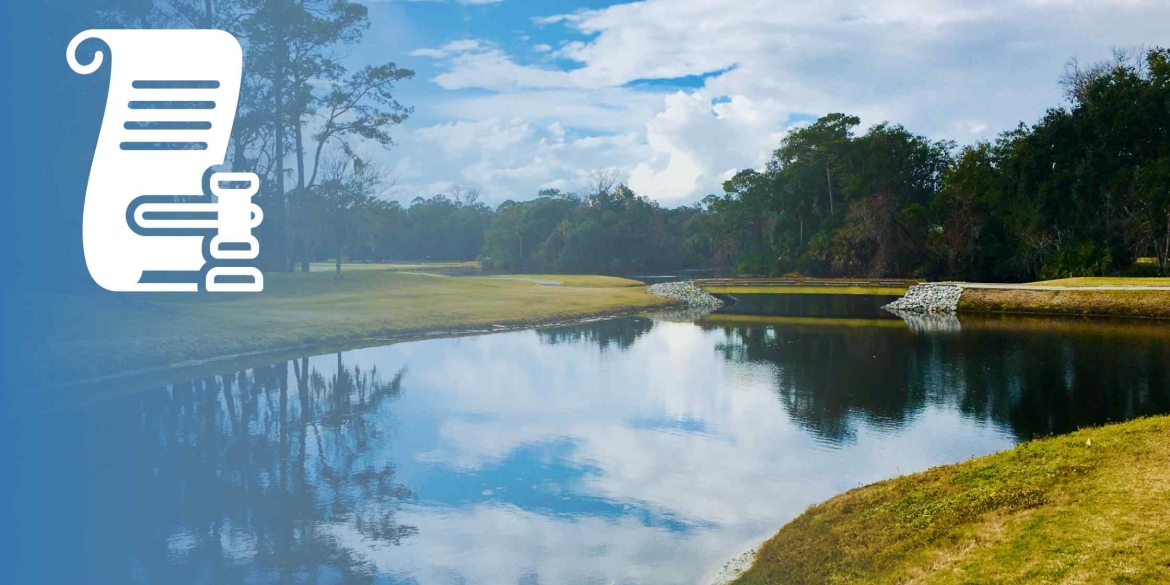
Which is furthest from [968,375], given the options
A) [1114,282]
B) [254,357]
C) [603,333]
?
[1114,282]

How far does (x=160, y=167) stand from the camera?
35094 mm

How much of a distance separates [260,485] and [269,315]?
22438 millimetres

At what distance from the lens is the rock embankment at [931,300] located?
145 feet

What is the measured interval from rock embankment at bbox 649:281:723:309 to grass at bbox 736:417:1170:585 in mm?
38940

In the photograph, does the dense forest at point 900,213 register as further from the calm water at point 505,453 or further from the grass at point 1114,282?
the calm water at point 505,453

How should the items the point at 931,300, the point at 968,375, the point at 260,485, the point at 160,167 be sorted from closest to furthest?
→ the point at 260,485 < the point at 968,375 < the point at 160,167 < the point at 931,300

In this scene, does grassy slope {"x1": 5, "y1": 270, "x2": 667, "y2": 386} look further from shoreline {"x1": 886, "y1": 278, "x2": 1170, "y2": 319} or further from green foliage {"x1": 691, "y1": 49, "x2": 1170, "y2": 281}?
green foliage {"x1": 691, "y1": 49, "x2": 1170, "y2": 281}

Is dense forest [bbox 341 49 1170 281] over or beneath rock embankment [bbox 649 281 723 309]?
over

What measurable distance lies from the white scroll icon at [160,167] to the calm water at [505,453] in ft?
36.2

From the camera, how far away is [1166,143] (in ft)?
162

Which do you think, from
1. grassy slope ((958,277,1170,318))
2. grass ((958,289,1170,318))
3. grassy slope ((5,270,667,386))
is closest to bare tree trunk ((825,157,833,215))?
grassy slope ((5,270,667,386))

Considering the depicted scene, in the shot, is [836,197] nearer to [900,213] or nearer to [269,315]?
[900,213]

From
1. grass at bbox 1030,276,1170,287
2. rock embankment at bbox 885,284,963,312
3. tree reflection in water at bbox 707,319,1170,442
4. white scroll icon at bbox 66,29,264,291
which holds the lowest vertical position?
tree reflection in water at bbox 707,319,1170,442

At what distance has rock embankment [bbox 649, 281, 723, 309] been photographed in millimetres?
51725
